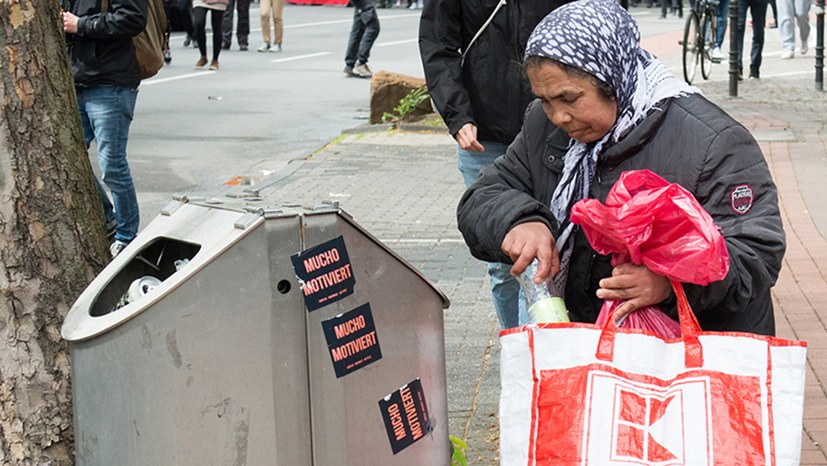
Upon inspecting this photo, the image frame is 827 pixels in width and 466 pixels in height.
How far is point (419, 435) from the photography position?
297cm

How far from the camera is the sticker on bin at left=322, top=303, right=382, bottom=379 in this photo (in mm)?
2723

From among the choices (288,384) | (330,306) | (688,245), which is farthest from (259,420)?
(688,245)

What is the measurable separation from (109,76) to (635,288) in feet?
15.8

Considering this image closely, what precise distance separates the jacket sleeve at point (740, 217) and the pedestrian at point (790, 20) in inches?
639

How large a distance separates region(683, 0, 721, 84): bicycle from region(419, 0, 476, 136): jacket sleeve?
11.4 m

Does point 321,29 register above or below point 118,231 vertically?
below

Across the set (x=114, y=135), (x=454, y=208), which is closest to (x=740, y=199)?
(x=114, y=135)

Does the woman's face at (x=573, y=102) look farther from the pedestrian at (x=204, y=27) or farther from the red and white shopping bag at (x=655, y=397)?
the pedestrian at (x=204, y=27)

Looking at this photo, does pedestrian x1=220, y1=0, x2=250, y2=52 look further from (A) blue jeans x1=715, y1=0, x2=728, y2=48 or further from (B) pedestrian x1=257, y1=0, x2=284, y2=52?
(A) blue jeans x1=715, y1=0, x2=728, y2=48

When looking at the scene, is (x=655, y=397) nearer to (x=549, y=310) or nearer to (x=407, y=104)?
(x=549, y=310)

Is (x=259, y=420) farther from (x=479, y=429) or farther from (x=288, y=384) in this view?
(x=479, y=429)

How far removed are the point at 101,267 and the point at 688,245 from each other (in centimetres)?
170

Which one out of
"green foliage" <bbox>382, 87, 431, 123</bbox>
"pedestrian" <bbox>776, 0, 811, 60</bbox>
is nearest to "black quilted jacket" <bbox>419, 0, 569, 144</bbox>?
"green foliage" <bbox>382, 87, 431, 123</bbox>

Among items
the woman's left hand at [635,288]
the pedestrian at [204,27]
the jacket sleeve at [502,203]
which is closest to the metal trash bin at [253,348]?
the jacket sleeve at [502,203]
